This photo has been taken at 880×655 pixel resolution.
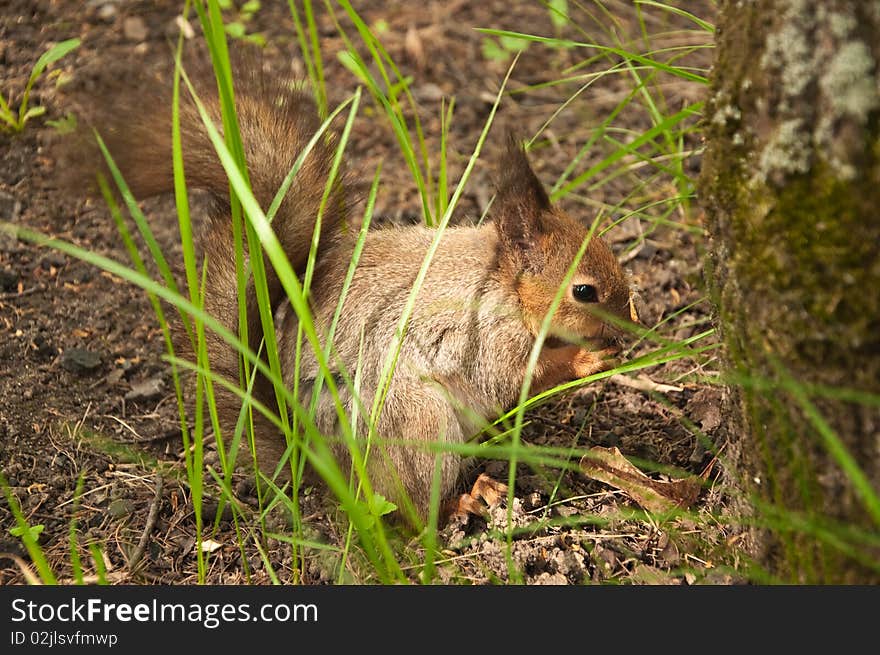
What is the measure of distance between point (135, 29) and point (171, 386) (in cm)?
218

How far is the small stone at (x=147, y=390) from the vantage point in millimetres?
3086

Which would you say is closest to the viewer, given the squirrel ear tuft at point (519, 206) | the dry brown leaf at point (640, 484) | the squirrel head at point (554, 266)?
the dry brown leaf at point (640, 484)

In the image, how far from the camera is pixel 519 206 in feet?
9.45

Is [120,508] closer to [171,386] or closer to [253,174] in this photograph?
[171,386]

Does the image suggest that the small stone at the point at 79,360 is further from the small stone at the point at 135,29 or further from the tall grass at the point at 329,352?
the small stone at the point at 135,29

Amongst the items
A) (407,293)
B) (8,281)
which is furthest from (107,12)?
(407,293)

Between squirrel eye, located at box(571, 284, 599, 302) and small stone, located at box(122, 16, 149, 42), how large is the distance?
8.89 feet

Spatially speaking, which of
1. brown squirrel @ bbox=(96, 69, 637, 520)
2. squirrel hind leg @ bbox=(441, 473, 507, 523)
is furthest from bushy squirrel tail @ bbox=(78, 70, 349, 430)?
squirrel hind leg @ bbox=(441, 473, 507, 523)

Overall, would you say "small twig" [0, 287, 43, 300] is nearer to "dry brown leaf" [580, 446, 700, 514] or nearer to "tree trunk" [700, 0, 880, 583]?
"dry brown leaf" [580, 446, 700, 514]

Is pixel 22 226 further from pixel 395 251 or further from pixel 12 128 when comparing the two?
pixel 395 251

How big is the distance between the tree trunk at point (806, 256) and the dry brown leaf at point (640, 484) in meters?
0.65

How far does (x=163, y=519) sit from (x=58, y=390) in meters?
0.68

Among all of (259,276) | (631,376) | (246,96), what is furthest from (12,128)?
(631,376)

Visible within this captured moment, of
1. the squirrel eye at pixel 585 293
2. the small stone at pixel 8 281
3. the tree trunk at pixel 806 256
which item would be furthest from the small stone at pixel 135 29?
the tree trunk at pixel 806 256
